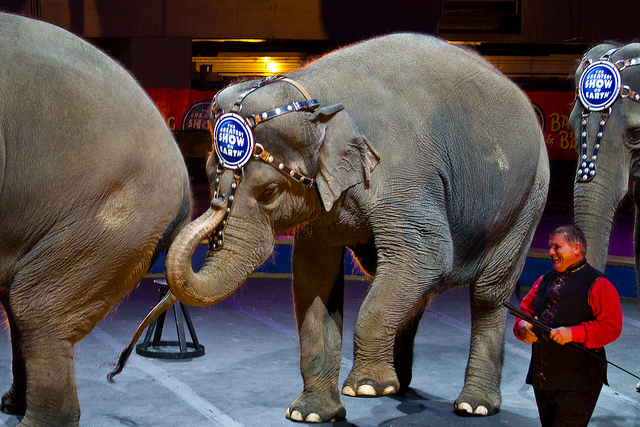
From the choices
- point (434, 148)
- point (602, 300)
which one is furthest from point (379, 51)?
point (602, 300)

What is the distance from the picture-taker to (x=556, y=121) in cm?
1254

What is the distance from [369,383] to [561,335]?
64cm

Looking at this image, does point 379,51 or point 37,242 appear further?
point 379,51

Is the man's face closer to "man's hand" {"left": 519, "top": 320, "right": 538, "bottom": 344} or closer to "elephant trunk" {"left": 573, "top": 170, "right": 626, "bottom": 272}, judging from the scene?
"man's hand" {"left": 519, "top": 320, "right": 538, "bottom": 344}

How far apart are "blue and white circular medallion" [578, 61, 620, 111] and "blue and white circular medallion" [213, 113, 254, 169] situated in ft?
6.00

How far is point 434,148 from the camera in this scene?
118 inches

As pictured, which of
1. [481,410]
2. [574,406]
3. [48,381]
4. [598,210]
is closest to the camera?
[48,381]

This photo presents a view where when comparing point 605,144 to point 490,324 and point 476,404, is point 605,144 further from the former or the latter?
point 476,404

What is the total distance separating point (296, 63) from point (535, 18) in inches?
161

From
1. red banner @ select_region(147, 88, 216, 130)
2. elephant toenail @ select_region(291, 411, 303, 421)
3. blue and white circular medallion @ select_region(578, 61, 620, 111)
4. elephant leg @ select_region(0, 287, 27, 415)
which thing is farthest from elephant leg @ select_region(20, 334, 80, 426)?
red banner @ select_region(147, 88, 216, 130)

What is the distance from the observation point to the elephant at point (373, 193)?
2.70 m

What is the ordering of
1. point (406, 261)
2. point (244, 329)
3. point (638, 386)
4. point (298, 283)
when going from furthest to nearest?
point (244, 329)
point (638, 386)
point (298, 283)
point (406, 261)

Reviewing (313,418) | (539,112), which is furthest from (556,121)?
(313,418)

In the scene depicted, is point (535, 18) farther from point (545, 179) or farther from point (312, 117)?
point (312, 117)
